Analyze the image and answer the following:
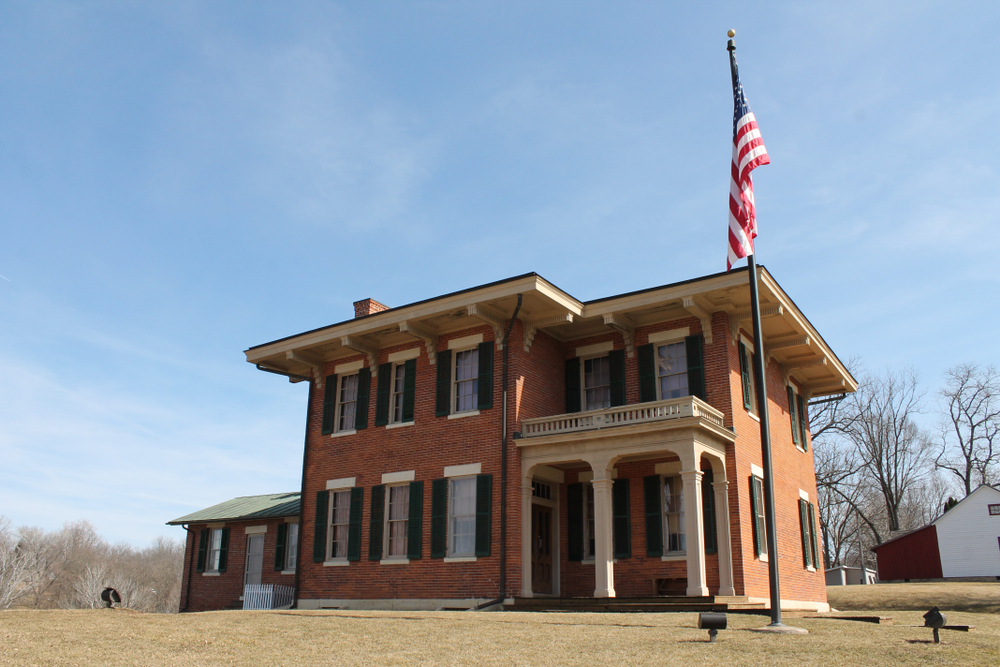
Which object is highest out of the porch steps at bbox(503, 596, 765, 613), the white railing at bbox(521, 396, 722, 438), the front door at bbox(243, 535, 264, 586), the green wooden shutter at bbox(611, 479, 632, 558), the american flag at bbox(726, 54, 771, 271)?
the american flag at bbox(726, 54, 771, 271)

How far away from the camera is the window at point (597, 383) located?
21625mm

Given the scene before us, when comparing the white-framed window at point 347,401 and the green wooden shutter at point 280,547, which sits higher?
the white-framed window at point 347,401

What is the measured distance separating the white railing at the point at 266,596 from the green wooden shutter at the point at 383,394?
6740 mm

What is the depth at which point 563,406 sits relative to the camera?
72.7 ft

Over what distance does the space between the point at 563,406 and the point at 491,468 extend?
3080 millimetres

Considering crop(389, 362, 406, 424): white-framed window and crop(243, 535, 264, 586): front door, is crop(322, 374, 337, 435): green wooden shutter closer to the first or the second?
crop(389, 362, 406, 424): white-framed window

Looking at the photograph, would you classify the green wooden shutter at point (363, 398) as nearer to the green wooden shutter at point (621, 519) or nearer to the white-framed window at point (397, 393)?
the white-framed window at point (397, 393)

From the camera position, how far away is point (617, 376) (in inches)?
829

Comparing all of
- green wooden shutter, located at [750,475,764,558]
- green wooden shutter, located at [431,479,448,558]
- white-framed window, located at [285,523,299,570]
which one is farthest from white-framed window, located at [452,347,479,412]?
white-framed window, located at [285,523,299,570]

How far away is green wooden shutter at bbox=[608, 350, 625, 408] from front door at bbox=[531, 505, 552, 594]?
346 centimetres

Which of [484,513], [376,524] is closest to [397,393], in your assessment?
[376,524]

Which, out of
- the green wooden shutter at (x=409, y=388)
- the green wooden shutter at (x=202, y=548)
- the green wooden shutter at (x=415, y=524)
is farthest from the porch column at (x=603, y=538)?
the green wooden shutter at (x=202, y=548)

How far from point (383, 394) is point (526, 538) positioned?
6.42 m

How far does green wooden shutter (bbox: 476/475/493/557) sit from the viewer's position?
1977cm
